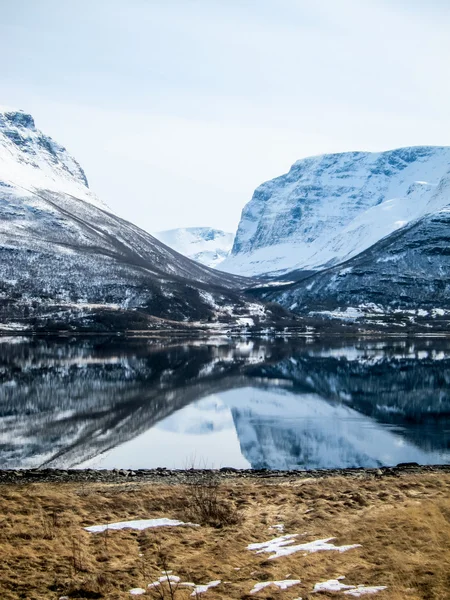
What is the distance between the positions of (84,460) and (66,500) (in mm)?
15795

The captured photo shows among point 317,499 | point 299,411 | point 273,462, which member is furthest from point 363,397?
point 317,499

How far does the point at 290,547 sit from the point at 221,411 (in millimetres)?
46557

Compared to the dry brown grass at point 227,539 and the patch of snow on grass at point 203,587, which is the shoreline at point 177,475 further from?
the patch of snow on grass at point 203,587

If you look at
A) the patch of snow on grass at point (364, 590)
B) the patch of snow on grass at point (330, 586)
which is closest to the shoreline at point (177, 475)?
the patch of snow on grass at point (330, 586)

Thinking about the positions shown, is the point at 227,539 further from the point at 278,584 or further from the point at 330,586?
the point at 330,586

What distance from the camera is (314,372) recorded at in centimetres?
10200

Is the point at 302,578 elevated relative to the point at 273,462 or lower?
elevated

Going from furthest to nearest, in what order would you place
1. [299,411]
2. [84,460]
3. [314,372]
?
[314,372], [299,411], [84,460]

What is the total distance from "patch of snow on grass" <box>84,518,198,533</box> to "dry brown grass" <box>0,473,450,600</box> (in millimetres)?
514

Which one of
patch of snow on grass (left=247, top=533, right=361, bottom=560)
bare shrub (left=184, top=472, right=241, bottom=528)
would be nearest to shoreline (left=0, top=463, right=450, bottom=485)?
bare shrub (left=184, top=472, right=241, bottom=528)

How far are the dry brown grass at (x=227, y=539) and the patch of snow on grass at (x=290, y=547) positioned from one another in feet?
1.10

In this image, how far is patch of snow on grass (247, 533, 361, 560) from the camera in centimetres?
1964

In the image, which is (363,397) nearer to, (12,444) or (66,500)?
(12,444)

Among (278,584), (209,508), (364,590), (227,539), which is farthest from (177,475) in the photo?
(364,590)
